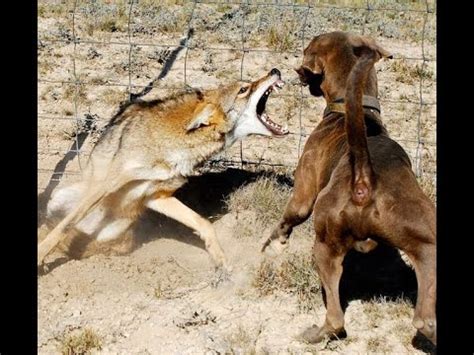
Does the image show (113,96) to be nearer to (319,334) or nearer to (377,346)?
(319,334)

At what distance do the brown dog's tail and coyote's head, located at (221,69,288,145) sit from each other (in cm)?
211

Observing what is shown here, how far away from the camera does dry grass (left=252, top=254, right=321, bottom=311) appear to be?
5.56 meters

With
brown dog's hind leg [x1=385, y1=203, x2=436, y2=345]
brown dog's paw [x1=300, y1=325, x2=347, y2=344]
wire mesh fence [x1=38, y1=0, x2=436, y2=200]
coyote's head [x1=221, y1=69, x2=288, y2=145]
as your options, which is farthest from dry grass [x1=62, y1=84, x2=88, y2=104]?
brown dog's hind leg [x1=385, y1=203, x2=436, y2=345]

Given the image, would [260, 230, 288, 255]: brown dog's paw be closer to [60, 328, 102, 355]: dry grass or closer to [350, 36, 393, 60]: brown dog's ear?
[350, 36, 393, 60]: brown dog's ear

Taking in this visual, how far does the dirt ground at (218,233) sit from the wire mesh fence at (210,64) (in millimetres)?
28

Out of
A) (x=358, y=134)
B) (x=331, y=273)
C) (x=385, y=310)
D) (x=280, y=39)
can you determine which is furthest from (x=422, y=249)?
(x=280, y=39)

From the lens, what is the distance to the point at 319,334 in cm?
500

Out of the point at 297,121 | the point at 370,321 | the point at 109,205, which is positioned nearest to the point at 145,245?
the point at 109,205

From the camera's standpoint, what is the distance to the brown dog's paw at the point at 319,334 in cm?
498

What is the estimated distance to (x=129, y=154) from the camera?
21.0 feet

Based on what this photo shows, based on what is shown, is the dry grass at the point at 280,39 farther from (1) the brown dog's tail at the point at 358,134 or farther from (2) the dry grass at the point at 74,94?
(1) the brown dog's tail at the point at 358,134

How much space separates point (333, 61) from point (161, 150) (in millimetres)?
1591

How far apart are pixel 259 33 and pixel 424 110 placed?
11.2ft
